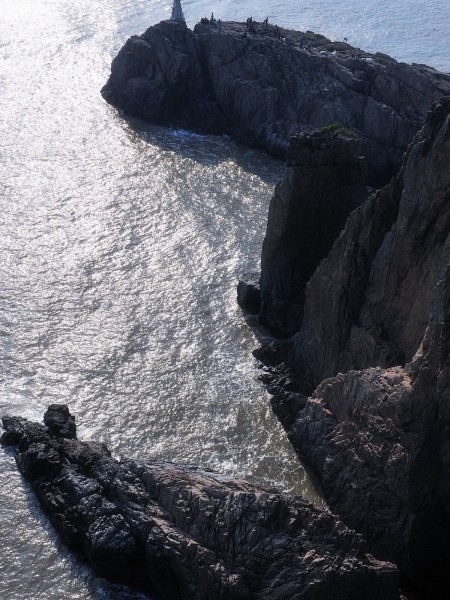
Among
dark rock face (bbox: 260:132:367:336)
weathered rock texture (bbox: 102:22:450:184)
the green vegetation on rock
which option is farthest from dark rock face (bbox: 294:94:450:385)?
weathered rock texture (bbox: 102:22:450:184)

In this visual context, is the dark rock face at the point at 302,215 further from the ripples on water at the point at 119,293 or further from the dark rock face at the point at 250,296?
the ripples on water at the point at 119,293

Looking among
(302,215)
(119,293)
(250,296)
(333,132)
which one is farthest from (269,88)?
(119,293)

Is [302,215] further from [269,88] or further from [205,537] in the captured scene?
[269,88]

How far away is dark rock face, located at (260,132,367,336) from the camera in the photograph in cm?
5053

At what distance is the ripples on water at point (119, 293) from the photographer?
4112cm

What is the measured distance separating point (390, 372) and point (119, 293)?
2278 centimetres

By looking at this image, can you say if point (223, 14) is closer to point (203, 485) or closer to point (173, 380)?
point (173, 380)

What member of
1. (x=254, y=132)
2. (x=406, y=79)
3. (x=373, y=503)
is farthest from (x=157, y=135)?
(x=373, y=503)

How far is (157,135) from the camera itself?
267 ft

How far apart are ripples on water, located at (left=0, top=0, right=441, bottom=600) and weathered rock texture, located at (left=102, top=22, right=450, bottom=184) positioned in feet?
11.4

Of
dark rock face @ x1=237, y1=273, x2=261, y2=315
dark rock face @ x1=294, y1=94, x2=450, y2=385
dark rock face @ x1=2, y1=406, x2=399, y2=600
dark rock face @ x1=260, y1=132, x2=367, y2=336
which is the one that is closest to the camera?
dark rock face @ x1=2, y1=406, x2=399, y2=600

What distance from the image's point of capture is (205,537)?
106 feet

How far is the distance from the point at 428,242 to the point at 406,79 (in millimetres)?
46256

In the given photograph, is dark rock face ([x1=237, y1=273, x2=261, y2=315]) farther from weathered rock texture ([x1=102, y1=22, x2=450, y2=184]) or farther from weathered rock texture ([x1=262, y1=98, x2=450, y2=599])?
weathered rock texture ([x1=102, y1=22, x2=450, y2=184])
